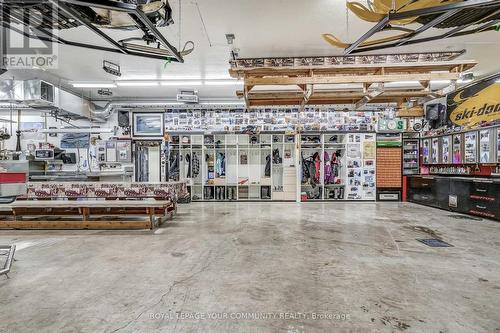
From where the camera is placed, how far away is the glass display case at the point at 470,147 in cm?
622

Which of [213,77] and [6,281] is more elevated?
[213,77]

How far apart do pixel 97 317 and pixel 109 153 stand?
7.29 meters

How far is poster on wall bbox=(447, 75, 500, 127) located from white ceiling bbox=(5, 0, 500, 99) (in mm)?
441

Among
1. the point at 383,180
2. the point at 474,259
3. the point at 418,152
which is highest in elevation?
the point at 418,152

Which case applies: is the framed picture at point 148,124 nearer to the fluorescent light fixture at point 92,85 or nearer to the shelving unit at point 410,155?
the fluorescent light fixture at point 92,85

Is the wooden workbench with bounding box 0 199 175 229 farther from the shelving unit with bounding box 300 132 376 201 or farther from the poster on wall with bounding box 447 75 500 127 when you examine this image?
the poster on wall with bounding box 447 75 500 127

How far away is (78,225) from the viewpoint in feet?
15.7

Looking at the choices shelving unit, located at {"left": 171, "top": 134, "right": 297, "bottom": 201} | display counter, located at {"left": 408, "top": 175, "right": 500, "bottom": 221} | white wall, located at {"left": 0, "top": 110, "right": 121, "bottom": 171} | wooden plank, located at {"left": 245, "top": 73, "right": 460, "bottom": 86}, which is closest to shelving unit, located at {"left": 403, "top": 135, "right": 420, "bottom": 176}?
display counter, located at {"left": 408, "top": 175, "right": 500, "bottom": 221}

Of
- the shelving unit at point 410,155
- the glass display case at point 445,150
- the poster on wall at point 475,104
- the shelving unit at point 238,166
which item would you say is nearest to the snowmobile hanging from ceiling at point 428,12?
the poster on wall at point 475,104

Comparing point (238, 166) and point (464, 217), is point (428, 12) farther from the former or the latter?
point (238, 166)

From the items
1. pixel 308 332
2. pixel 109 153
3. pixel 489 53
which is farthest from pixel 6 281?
pixel 489 53

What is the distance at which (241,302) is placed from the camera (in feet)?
7.04

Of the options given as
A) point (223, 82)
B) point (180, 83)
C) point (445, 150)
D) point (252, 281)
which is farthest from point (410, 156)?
point (252, 281)

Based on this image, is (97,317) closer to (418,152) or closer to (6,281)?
(6,281)
